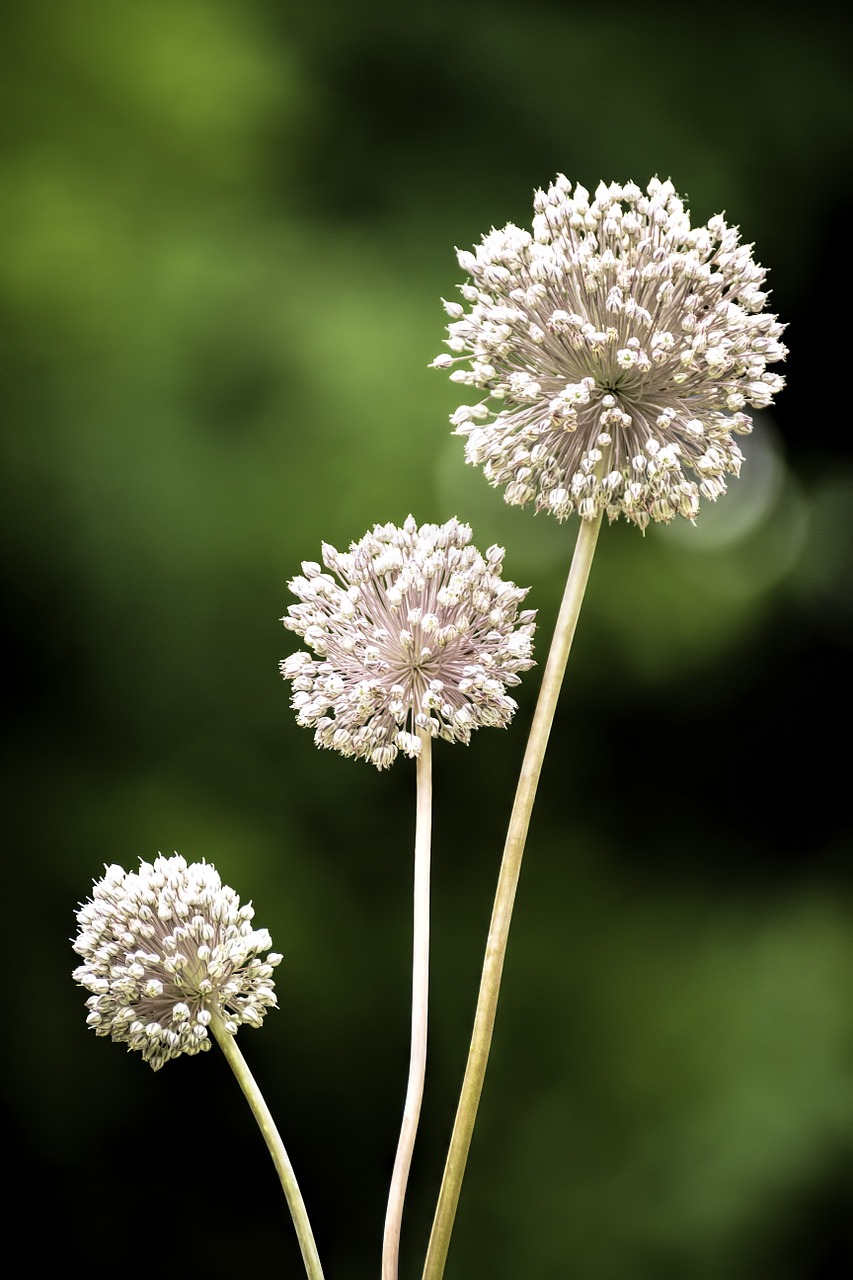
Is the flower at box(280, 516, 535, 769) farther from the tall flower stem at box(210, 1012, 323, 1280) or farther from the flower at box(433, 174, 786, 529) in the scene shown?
the tall flower stem at box(210, 1012, 323, 1280)

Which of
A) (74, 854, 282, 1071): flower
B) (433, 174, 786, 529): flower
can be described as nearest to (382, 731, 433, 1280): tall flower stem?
(74, 854, 282, 1071): flower

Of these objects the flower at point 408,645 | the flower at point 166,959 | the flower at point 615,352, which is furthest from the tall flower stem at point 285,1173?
the flower at point 615,352

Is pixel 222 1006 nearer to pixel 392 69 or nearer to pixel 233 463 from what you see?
pixel 233 463

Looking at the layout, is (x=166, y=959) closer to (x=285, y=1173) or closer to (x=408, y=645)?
(x=285, y=1173)

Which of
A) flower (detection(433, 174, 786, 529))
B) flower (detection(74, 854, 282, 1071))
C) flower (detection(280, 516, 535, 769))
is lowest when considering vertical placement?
flower (detection(74, 854, 282, 1071))

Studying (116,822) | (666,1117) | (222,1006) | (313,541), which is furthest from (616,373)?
(666,1117)
